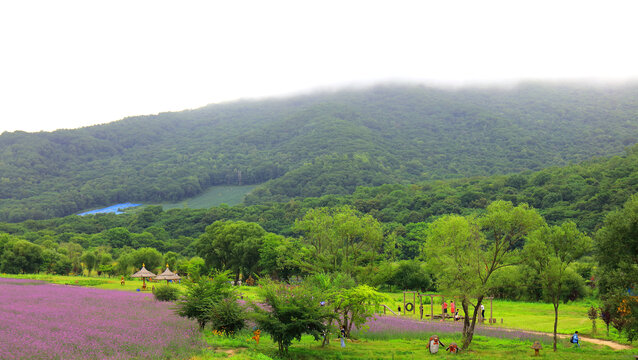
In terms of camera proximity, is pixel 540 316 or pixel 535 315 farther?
pixel 535 315

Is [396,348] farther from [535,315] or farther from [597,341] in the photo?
[535,315]

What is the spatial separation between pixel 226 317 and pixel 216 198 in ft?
521

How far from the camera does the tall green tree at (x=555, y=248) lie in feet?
77.9

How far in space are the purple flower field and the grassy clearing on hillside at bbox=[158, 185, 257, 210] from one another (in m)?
140

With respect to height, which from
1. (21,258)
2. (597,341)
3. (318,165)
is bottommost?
(597,341)

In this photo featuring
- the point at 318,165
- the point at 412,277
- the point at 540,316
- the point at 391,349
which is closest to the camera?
the point at 391,349

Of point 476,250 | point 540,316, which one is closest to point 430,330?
point 476,250

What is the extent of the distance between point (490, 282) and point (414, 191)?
10616 centimetres

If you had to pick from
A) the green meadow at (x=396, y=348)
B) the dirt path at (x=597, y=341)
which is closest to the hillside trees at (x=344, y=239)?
the green meadow at (x=396, y=348)

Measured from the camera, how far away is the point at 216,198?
175500 mm

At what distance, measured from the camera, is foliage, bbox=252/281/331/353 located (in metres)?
19.1

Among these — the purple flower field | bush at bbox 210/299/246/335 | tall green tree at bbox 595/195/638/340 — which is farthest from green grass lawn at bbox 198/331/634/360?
tall green tree at bbox 595/195/638/340

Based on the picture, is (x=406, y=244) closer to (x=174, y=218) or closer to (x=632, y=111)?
(x=174, y=218)

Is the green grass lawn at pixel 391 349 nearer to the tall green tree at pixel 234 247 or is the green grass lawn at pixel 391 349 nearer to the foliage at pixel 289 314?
the foliage at pixel 289 314
